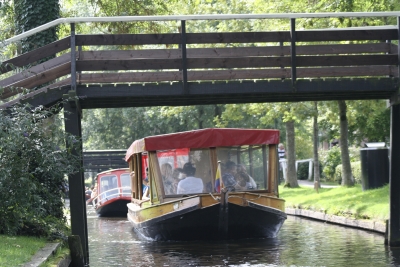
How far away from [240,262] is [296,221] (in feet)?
34.1

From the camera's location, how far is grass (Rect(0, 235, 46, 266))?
10.3 m

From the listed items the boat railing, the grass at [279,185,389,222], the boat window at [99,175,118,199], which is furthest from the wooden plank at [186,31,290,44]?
the boat window at [99,175,118,199]

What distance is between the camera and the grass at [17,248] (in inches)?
404

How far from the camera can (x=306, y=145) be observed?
53.4 metres

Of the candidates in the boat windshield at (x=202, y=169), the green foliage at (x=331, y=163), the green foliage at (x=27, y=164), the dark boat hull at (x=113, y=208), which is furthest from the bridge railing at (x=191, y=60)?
the green foliage at (x=331, y=163)

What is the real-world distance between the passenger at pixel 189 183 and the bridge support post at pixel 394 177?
4.66 meters

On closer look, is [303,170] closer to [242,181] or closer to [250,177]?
[250,177]

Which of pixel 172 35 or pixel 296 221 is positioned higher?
pixel 172 35

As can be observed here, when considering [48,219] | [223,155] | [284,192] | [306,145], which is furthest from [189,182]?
[306,145]

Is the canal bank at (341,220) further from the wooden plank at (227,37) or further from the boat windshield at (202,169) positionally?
the wooden plank at (227,37)

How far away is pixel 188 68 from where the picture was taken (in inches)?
580

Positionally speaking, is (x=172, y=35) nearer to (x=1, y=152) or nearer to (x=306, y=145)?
(x=1, y=152)

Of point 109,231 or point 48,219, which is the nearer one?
point 48,219

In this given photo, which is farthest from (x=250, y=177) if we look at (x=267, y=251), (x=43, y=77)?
(x=43, y=77)
